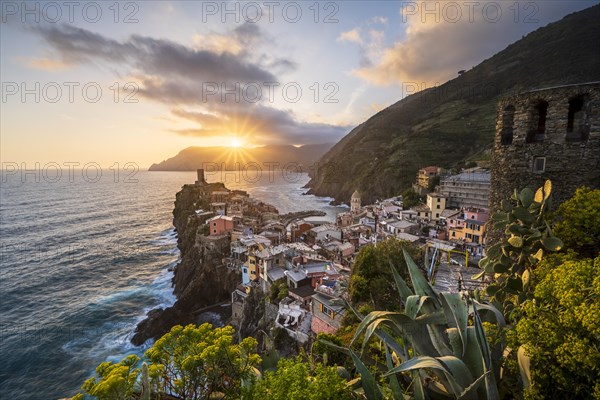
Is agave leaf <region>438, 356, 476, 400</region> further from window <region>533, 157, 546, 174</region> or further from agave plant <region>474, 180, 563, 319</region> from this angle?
window <region>533, 157, 546, 174</region>

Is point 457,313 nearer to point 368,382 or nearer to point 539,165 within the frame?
point 368,382

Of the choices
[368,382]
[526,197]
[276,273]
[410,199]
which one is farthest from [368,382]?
[410,199]

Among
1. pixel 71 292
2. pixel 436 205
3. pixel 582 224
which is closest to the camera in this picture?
pixel 582 224

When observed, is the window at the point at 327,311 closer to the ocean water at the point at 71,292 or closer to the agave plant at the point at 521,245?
the agave plant at the point at 521,245

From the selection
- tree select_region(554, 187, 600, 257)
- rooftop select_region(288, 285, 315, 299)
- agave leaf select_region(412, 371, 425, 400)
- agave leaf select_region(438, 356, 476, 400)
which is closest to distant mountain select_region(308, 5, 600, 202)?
rooftop select_region(288, 285, 315, 299)

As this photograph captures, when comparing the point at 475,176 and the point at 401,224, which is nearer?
the point at 401,224

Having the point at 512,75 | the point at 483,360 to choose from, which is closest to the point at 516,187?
the point at 483,360
